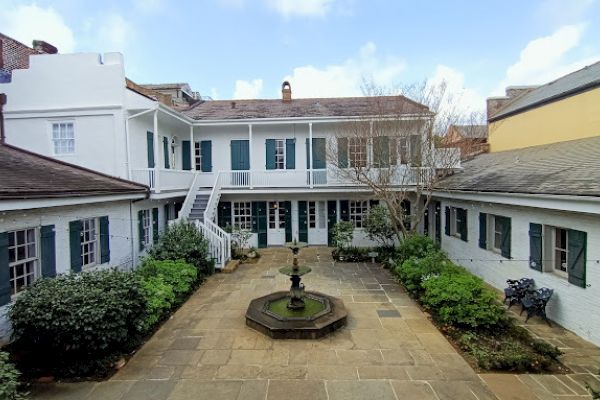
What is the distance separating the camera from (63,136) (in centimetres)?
1168

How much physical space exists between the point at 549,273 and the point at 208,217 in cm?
1083

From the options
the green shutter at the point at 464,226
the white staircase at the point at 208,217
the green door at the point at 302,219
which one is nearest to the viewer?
the green shutter at the point at 464,226

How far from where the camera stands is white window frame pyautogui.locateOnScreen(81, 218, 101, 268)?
8.97 m

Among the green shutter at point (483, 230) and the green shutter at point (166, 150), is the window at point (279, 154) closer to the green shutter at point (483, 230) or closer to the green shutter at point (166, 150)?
the green shutter at point (166, 150)

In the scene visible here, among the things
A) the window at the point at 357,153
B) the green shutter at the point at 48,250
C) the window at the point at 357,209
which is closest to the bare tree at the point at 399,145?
the window at the point at 357,153

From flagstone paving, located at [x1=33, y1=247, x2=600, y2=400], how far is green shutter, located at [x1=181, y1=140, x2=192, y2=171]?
9.00 m

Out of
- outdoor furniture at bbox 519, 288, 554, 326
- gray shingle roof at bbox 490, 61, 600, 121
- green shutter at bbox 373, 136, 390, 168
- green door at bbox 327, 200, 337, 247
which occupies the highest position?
gray shingle roof at bbox 490, 61, 600, 121

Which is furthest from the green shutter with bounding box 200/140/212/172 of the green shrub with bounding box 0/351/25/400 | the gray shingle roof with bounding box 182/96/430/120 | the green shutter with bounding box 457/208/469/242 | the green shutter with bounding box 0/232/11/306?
the green shrub with bounding box 0/351/25/400

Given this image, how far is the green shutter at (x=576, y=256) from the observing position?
6.62 metres

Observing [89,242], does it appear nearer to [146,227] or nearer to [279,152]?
[146,227]

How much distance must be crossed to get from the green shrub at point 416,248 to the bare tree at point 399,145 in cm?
83

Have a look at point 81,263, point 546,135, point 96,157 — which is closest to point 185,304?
point 81,263

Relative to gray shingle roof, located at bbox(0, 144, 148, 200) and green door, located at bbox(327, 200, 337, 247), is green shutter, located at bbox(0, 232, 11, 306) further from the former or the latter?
green door, located at bbox(327, 200, 337, 247)

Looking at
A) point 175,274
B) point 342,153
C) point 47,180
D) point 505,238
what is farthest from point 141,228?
point 505,238
